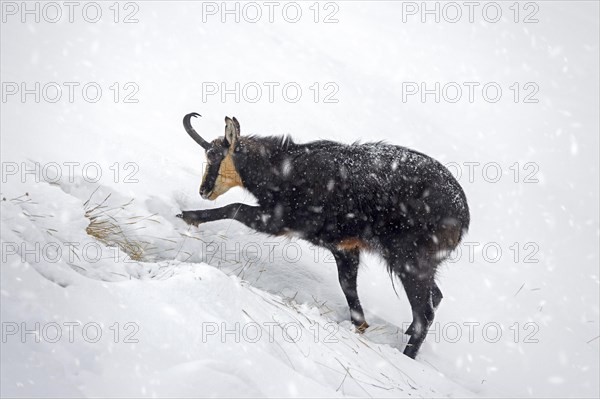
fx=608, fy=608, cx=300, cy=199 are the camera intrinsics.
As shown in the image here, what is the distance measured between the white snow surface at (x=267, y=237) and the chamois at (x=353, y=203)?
41cm

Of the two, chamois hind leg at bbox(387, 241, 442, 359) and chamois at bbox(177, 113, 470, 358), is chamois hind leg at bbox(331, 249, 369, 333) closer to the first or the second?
chamois at bbox(177, 113, 470, 358)

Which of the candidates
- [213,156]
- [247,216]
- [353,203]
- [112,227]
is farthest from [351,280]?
[112,227]

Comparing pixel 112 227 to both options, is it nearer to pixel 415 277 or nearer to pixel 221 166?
Result: pixel 221 166

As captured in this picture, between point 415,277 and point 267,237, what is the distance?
141cm

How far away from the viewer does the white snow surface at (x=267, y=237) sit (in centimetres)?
278

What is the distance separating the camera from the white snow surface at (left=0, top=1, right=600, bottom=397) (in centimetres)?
278

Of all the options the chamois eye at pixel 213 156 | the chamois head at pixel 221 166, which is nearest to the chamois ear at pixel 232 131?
the chamois head at pixel 221 166

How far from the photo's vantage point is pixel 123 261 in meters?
3.55

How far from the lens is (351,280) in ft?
17.7

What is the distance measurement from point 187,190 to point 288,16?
881 centimetres

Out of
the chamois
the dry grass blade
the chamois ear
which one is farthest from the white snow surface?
the chamois ear

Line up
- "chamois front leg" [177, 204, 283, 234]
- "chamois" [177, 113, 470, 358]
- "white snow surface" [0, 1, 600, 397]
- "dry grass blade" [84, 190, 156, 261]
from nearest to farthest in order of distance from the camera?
"white snow surface" [0, 1, 600, 397], "dry grass blade" [84, 190, 156, 261], "chamois" [177, 113, 470, 358], "chamois front leg" [177, 204, 283, 234]

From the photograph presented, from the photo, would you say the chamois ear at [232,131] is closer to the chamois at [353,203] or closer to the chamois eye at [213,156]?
the chamois at [353,203]

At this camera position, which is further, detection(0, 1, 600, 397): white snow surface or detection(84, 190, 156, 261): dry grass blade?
detection(84, 190, 156, 261): dry grass blade
